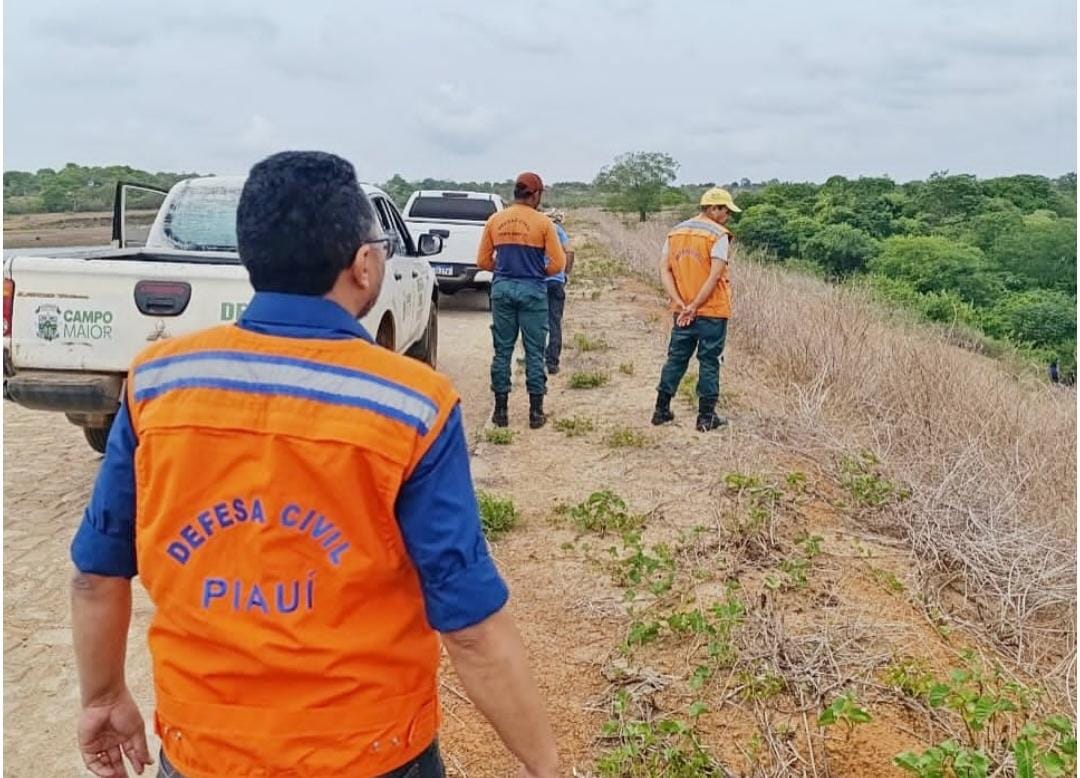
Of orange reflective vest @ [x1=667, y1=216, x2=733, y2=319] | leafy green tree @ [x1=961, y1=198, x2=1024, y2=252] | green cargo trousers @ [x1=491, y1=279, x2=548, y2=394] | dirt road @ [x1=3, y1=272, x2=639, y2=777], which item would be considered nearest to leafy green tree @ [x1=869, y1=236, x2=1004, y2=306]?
leafy green tree @ [x1=961, y1=198, x2=1024, y2=252]

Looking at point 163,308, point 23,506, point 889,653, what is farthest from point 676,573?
point 23,506

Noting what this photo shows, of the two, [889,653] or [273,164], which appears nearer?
[273,164]

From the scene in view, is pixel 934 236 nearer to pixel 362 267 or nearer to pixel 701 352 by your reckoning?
pixel 701 352

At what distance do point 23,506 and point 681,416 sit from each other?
15.9 feet

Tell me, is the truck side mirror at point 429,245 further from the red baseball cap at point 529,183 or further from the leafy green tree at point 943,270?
the leafy green tree at point 943,270

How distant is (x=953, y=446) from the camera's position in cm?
634

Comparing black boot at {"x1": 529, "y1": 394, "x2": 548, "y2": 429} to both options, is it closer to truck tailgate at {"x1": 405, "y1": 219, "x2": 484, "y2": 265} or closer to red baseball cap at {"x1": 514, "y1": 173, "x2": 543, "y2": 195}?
red baseball cap at {"x1": 514, "y1": 173, "x2": 543, "y2": 195}

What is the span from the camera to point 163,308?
525 cm

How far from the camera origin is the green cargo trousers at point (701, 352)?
7.29 m

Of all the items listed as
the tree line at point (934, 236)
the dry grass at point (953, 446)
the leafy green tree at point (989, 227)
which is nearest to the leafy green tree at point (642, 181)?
the tree line at point (934, 236)

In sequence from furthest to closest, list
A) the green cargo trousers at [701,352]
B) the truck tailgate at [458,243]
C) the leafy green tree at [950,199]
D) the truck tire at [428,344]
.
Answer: the leafy green tree at [950,199] → the truck tailgate at [458,243] → the truck tire at [428,344] → the green cargo trousers at [701,352]

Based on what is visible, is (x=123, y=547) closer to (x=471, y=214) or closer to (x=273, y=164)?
(x=273, y=164)

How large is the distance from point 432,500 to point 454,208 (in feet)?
46.8

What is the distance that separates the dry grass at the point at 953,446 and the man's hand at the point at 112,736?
327cm
